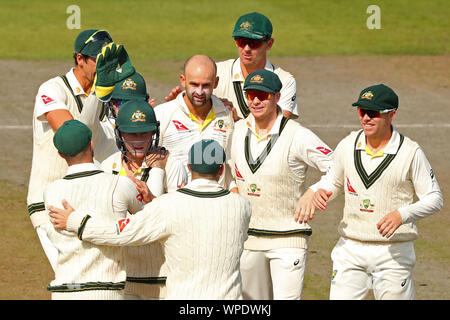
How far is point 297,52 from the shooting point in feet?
75.0

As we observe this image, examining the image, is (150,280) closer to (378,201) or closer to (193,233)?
(193,233)

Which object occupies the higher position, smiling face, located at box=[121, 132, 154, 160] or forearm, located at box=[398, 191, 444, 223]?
smiling face, located at box=[121, 132, 154, 160]

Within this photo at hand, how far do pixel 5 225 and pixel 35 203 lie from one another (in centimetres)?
387

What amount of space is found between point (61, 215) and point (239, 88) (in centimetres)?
356

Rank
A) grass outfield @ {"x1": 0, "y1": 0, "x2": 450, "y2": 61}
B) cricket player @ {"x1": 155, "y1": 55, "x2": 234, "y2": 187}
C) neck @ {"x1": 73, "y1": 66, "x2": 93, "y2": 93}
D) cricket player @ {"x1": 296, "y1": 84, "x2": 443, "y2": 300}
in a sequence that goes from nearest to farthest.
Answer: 1. cricket player @ {"x1": 296, "y1": 84, "x2": 443, "y2": 300}
2. neck @ {"x1": 73, "y1": 66, "x2": 93, "y2": 93}
3. cricket player @ {"x1": 155, "y1": 55, "x2": 234, "y2": 187}
4. grass outfield @ {"x1": 0, "y1": 0, "x2": 450, "y2": 61}

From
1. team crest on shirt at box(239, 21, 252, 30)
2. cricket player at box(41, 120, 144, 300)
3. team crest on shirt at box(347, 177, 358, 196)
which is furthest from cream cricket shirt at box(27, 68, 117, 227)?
team crest on shirt at box(347, 177, 358, 196)

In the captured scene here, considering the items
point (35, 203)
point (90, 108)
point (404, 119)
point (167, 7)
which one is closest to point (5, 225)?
point (35, 203)

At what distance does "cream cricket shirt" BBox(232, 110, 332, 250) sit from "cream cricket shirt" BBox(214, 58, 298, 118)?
3.63ft

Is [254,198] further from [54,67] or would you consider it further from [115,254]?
[54,67]

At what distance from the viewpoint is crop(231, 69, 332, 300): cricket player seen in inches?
358

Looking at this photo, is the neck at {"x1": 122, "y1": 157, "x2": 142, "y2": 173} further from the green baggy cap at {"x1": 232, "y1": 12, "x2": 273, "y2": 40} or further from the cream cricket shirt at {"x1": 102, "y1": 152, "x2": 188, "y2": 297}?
the green baggy cap at {"x1": 232, "y1": 12, "x2": 273, "y2": 40}

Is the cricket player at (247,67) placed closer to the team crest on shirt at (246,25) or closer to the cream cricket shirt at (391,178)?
the team crest on shirt at (246,25)

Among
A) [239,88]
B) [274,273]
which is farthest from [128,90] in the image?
[274,273]

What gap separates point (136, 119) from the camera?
8195 millimetres
